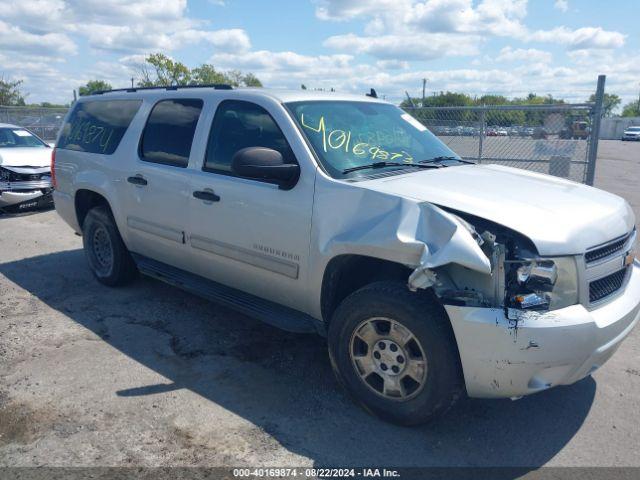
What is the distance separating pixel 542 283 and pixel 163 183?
319 cm

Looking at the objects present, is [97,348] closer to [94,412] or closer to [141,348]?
[141,348]

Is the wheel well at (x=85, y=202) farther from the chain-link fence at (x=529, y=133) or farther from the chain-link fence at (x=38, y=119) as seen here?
the chain-link fence at (x=38, y=119)

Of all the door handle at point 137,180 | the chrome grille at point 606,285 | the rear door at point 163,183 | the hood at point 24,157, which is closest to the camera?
the chrome grille at point 606,285

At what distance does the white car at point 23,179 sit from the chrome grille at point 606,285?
32.8ft

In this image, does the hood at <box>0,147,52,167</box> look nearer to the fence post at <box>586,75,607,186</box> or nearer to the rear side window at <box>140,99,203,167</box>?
the rear side window at <box>140,99,203,167</box>

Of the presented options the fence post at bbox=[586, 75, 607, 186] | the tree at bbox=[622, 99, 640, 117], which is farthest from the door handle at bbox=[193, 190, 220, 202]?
the tree at bbox=[622, 99, 640, 117]

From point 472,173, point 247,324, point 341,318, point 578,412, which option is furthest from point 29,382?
point 578,412

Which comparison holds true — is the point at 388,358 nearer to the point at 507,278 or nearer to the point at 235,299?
the point at 507,278

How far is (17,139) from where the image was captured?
457 inches

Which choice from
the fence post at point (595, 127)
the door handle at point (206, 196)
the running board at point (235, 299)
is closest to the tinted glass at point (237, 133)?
Answer: the door handle at point (206, 196)

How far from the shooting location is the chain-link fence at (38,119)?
19.8 metres

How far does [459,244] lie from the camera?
289 cm

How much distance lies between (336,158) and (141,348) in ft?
7.27

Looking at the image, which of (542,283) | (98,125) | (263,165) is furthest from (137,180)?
(542,283)
